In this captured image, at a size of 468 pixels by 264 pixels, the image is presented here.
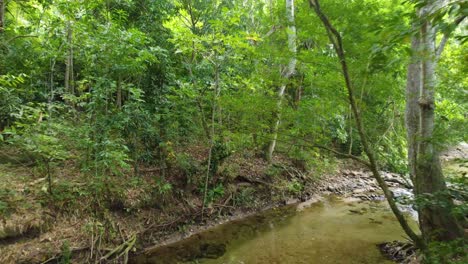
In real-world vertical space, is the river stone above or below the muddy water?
below

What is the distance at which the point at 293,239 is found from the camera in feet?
21.9

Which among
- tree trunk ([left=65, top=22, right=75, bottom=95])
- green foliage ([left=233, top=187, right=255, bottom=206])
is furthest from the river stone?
tree trunk ([left=65, top=22, right=75, bottom=95])

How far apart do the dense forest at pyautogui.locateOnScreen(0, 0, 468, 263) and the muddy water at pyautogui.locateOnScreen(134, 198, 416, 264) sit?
0.73ft

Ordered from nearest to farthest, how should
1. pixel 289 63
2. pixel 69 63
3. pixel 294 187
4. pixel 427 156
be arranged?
pixel 427 156 < pixel 289 63 < pixel 69 63 < pixel 294 187

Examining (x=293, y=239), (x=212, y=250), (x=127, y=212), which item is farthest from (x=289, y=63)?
(x=127, y=212)

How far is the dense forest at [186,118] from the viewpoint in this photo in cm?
414

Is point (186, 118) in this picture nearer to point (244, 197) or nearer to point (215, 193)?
point (215, 193)

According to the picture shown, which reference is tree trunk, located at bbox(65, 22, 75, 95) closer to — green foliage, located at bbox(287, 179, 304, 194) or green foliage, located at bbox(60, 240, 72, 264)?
green foliage, located at bbox(60, 240, 72, 264)

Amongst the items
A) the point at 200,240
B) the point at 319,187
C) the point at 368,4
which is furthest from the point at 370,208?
the point at 368,4

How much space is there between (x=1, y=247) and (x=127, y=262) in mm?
1939

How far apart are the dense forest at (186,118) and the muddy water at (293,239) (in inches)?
8.8

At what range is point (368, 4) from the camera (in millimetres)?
4102

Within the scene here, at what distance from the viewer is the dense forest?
414 cm

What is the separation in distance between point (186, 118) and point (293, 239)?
3.97m
